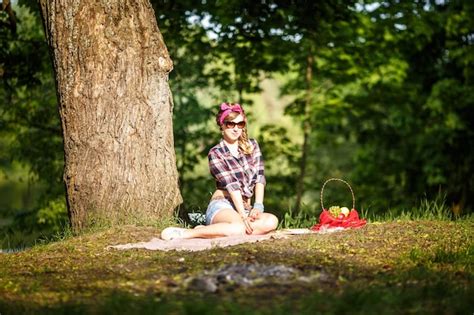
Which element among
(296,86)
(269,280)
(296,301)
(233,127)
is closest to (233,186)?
(233,127)

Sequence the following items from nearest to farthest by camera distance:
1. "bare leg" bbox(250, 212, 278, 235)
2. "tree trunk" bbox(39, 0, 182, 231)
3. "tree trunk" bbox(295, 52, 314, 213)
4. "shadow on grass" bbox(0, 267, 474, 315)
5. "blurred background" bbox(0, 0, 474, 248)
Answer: "shadow on grass" bbox(0, 267, 474, 315) → "bare leg" bbox(250, 212, 278, 235) → "tree trunk" bbox(39, 0, 182, 231) → "blurred background" bbox(0, 0, 474, 248) → "tree trunk" bbox(295, 52, 314, 213)

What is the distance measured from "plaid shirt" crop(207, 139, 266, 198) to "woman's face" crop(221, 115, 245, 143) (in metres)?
0.13

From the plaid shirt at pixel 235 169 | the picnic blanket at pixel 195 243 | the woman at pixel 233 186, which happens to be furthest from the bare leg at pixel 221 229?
the plaid shirt at pixel 235 169

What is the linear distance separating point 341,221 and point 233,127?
57.2 inches

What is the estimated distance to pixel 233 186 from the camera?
6973 mm

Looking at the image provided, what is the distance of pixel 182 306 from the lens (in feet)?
13.0

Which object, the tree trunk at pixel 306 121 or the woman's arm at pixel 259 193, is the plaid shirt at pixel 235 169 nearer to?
the woman's arm at pixel 259 193

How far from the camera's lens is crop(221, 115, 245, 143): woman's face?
711 centimetres

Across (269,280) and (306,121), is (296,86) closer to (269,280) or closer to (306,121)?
(306,121)

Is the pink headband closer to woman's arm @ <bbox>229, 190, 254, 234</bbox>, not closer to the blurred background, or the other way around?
woman's arm @ <bbox>229, 190, 254, 234</bbox>

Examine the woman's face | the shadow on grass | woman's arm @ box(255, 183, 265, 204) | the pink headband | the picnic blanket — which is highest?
the pink headband

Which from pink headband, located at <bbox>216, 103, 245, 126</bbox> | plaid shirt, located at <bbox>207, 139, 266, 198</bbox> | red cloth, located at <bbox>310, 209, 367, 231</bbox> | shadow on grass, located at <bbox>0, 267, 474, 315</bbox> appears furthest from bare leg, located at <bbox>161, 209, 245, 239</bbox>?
shadow on grass, located at <bbox>0, 267, 474, 315</bbox>

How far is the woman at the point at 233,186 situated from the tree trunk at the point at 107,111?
70 centimetres

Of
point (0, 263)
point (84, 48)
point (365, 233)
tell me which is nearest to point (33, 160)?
point (84, 48)
